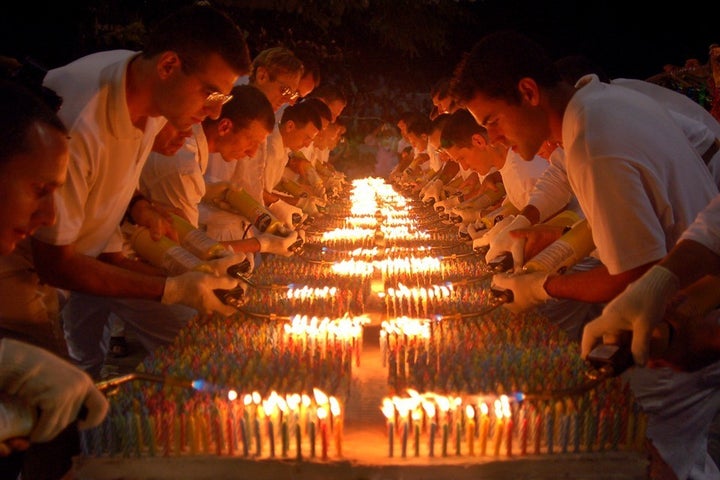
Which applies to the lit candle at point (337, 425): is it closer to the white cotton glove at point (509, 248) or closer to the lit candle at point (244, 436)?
the lit candle at point (244, 436)

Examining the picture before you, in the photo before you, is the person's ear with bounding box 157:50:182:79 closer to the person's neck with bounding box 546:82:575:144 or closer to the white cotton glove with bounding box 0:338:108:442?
the person's neck with bounding box 546:82:575:144

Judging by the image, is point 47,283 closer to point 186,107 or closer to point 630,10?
point 186,107

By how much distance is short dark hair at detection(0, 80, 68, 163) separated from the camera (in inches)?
74.2

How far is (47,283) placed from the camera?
3.04 metres

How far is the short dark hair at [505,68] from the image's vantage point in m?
3.09

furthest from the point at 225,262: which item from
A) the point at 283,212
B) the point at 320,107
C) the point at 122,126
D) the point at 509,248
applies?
the point at 320,107

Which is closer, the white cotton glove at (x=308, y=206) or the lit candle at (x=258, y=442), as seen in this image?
the lit candle at (x=258, y=442)

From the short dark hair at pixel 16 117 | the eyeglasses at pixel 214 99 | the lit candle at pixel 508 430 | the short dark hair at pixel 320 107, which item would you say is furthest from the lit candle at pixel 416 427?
the short dark hair at pixel 320 107

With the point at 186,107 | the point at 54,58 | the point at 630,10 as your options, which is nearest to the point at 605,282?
the point at 186,107

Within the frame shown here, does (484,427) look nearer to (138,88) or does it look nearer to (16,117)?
(16,117)

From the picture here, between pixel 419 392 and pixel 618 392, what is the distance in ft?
2.07

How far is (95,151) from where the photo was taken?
3104 millimetres

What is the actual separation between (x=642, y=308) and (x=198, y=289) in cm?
194

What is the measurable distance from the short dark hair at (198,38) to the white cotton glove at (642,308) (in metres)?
1.93
